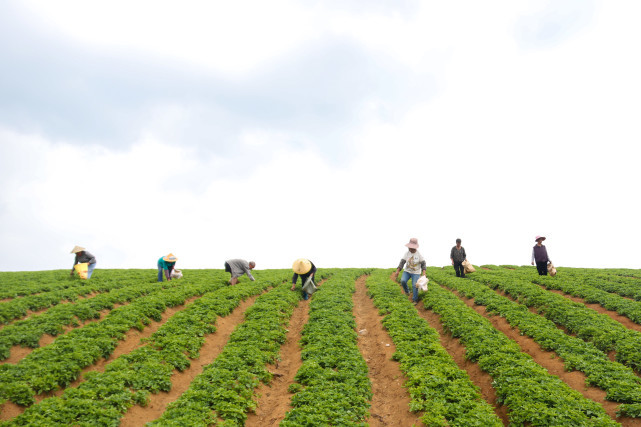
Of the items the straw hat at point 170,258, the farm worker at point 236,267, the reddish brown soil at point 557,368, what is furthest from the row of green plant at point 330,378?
the straw hat at point 170,258

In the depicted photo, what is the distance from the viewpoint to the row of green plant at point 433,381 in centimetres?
797

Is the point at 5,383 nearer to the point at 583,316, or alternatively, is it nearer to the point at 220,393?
the point at 220,393

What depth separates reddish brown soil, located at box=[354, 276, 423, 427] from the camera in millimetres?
8734

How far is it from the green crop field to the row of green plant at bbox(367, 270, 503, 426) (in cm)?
5

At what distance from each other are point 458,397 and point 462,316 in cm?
674

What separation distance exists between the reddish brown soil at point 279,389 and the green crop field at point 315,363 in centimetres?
5

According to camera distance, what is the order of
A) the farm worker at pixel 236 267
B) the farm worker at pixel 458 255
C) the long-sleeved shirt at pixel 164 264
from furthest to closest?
the farm worker at pixel 458 255
the long-sleeved shirt at pixel 164 264
the farm worker at pixel 236 267

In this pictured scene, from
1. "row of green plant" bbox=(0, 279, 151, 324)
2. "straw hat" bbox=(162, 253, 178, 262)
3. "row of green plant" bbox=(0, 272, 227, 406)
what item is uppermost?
"straw hat" bbox=(162, 253, 178, 262)

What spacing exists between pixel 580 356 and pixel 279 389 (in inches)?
391

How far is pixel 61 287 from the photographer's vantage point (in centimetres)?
1997

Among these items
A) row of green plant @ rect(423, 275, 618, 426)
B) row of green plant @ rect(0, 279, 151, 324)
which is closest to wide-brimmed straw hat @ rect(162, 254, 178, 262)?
row of green plant @ rect(0, 279, 151, 324)

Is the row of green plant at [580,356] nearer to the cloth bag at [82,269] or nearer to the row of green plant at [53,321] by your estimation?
the row of green plant at [53,321]

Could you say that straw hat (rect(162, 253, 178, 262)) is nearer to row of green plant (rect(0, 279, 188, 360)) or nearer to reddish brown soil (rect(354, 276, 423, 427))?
row of green plant (rect(0, 279, 188, 360))

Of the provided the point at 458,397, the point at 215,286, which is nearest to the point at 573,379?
the point at 458,397
